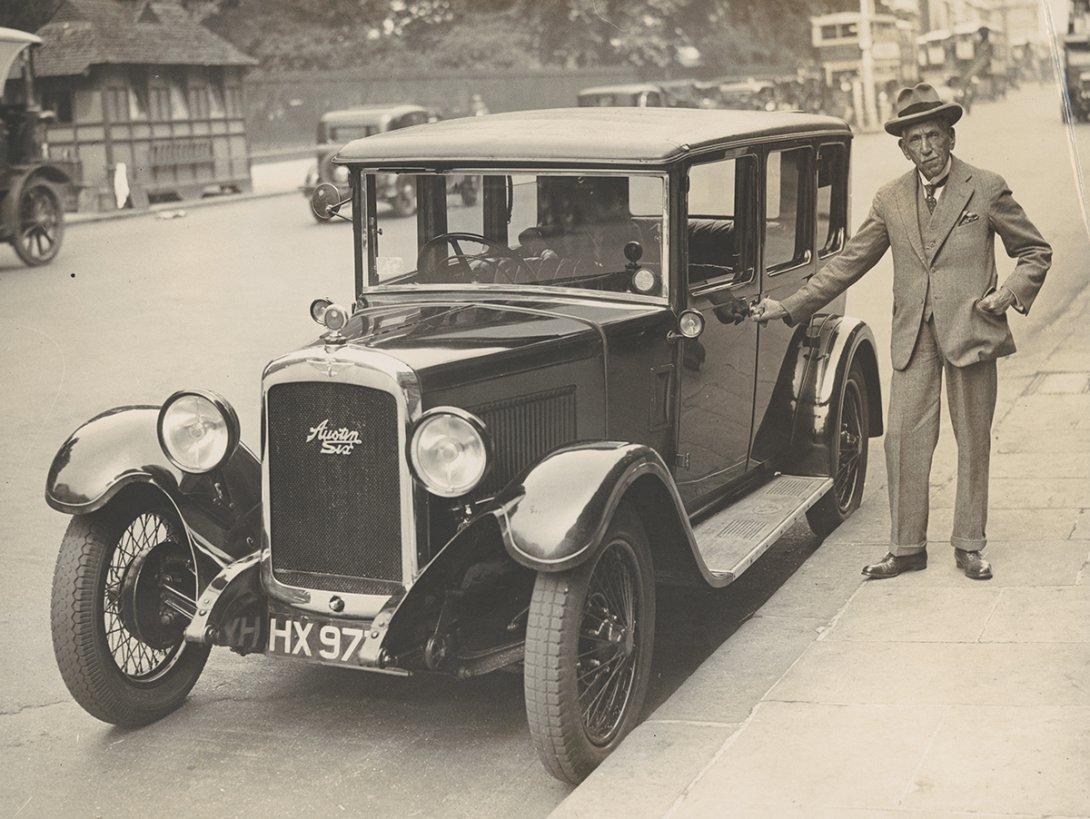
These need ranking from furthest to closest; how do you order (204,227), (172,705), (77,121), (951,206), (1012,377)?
1. (77,121)
2. (204,227)
3. (1012,377)
4. (951,206)
5. (172,705)

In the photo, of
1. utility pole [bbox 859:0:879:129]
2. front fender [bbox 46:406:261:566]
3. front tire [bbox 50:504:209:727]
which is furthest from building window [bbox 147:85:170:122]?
front tire [bbox 50:504:209:727]

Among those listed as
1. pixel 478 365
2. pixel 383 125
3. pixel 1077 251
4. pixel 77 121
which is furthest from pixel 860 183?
pixel 478 365

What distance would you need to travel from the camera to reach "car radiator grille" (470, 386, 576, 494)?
13.5ft

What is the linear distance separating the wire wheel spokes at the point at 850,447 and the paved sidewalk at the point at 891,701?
49 cm

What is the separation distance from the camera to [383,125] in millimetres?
23672

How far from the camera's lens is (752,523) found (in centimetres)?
514

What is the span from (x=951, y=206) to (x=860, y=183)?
1424 cm

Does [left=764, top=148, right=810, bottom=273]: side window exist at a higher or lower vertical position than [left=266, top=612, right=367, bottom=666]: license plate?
higher

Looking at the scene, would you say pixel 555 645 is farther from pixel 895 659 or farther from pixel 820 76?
pixel 820 76

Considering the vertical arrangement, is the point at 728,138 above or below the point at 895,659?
above

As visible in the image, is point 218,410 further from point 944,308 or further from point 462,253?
point 944,308

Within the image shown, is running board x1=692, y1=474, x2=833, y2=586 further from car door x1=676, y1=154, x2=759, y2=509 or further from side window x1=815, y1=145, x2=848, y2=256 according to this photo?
side window x1=815, y1=145, x2=848, y2=256

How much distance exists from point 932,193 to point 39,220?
41.4 ft

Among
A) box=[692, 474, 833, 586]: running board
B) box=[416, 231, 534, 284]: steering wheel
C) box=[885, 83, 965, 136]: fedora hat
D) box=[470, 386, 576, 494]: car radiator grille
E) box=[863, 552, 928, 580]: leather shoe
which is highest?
box=[885, 83, 965, 136]: fedora hat
